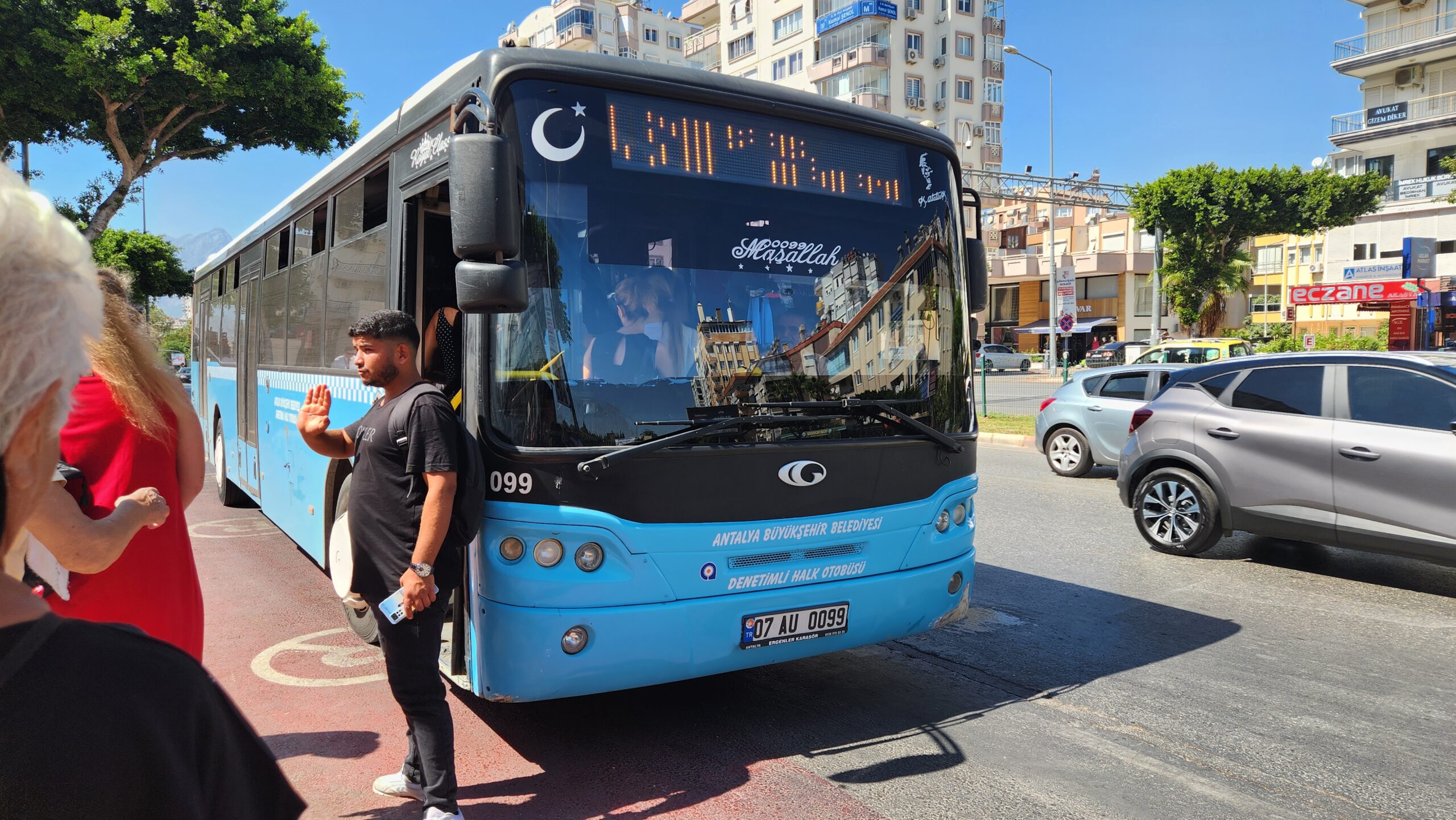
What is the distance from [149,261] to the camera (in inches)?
1491

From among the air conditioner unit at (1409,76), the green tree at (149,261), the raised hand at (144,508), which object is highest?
the air conditioner unit at (1409,76)

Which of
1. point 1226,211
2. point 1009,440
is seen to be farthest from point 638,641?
point 1226,211

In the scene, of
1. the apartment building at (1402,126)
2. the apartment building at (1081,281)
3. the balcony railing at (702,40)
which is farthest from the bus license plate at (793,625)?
the balcony railing at (702,40)

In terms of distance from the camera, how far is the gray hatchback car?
12.6 m

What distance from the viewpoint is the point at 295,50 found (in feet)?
73.8

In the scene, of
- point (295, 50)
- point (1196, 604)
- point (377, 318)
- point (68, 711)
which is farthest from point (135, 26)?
point (68, 711)

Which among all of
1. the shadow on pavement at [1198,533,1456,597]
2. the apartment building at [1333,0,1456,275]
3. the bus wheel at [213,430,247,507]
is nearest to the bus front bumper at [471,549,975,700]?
the shadow on pavement at [1198,533,1456,597]

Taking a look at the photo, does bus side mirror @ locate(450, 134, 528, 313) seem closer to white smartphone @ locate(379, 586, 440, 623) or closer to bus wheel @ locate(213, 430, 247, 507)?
white smartphone @ locate(379, 586, 440, 623)

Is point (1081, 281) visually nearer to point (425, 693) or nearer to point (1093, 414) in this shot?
point (1093, 414)

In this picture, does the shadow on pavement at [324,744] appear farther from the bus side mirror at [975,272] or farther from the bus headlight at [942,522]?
the bus side mirror at [975,272]

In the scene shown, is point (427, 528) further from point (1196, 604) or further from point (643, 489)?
point (1196, 604)

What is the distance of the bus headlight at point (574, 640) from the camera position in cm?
396

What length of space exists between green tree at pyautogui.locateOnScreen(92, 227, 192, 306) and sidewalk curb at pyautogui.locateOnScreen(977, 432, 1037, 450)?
30551 millimetres

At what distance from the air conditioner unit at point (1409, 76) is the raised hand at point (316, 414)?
198 ft
